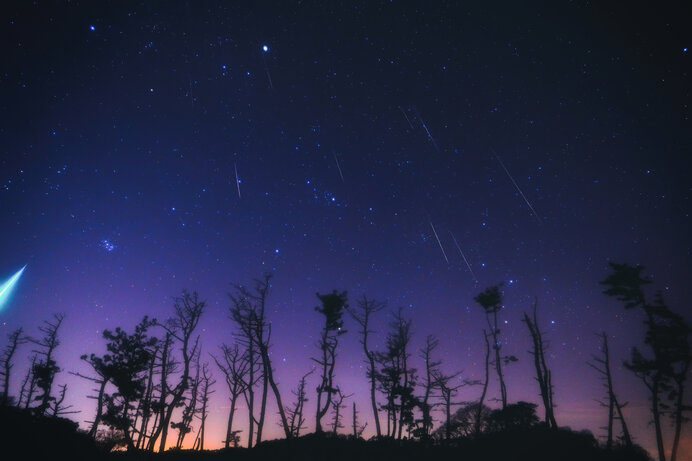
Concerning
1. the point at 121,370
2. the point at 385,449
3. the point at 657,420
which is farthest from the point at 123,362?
the point at 657,420

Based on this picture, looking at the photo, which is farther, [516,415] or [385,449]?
[516,415]

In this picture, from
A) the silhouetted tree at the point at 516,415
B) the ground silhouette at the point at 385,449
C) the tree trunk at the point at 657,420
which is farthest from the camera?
the silhouetted tree at the point at 516,415

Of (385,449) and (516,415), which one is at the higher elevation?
(516,415)

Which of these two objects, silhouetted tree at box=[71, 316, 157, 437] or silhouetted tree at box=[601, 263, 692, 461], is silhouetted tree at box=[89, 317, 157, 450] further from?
silhouetted tree at box=[601, 263, 692, 461]

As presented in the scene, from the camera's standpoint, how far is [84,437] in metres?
15.6

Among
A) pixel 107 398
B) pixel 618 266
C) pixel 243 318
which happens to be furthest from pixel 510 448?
pixel 107 398

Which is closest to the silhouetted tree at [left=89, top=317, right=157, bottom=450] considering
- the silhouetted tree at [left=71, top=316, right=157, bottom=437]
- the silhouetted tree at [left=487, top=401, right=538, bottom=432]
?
the silhouetted tree at [left=71, top=316, right=157, bottom=437]

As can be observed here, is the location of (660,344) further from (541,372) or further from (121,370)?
(121,370)

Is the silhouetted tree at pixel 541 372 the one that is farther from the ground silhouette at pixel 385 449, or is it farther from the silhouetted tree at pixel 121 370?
the silhouetted tree at pixel 121 370

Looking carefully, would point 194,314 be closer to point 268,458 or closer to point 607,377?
point 268,458

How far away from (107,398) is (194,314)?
11951 mm

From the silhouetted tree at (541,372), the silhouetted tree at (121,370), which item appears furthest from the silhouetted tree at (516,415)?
the silhouetted tree at (121,370)

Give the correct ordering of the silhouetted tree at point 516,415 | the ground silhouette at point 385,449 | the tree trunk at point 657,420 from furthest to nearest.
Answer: the silhouetted tree at point 516,415
the tree trunk at point 657,420
the ground silhouette at point 385,449

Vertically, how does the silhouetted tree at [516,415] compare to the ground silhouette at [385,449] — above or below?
above
